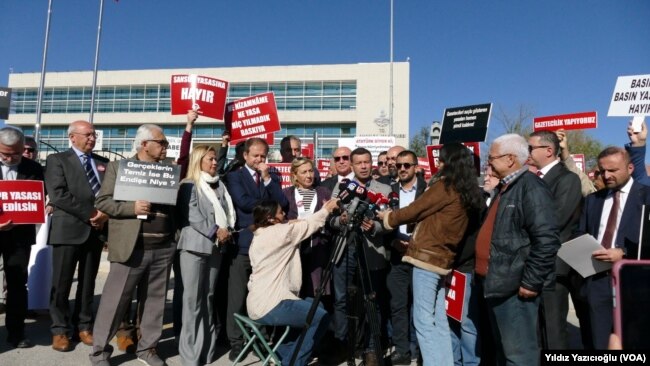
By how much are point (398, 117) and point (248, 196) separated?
130 feet

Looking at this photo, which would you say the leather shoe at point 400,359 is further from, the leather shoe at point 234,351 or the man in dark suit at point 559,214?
the leather shoe at point 234,351

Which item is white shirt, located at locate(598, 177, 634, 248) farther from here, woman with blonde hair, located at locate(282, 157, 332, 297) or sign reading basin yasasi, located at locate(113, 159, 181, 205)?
sign reading basin yasasi, located at locate(113, 159, 181, 205)

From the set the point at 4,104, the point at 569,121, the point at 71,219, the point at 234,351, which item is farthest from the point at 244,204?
the point at 569,121

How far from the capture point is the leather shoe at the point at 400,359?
4777 mm

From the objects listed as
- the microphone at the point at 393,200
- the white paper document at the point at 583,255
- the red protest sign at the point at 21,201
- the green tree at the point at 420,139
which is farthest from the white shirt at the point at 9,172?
the green tree at the point at 420,139

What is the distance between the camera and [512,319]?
3346mm

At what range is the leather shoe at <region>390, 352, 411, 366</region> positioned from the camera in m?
4.78

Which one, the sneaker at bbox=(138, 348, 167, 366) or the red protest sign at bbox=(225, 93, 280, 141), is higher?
the red protest sign at bbox=(225, 93, 280, 141)

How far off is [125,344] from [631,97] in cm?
636

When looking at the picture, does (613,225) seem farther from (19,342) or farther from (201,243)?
(19,342)

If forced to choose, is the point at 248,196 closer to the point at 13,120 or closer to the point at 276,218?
the point at 276,218

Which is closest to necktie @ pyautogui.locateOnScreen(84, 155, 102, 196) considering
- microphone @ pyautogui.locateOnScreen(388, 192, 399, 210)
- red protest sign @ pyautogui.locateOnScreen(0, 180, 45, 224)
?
red protest sign @ pyautogui.locateOnScreen(0, 180, 45, 224)

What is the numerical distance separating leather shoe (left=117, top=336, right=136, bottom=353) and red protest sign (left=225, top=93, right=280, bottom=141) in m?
3.01

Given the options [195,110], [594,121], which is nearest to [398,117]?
[594,121]
